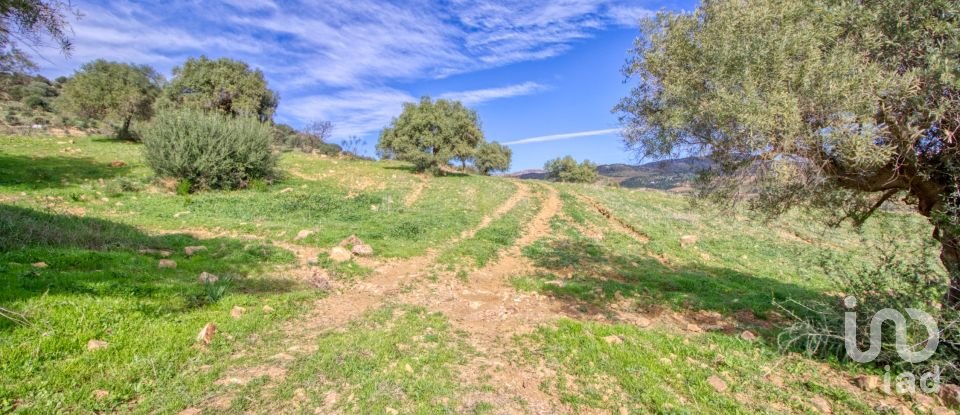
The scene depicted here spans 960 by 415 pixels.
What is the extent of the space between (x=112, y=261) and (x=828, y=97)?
12.7m

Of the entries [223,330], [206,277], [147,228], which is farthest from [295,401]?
[147,228]

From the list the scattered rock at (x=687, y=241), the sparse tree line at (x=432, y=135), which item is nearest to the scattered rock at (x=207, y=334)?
the scattered rock at (x=687, y=241)

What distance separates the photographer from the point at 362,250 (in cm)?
1180

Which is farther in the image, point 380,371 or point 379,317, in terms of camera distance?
point 379,317

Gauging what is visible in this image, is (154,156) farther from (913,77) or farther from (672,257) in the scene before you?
(913,77)

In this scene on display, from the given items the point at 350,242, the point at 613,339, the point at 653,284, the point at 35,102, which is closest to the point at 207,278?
the point at 350,242

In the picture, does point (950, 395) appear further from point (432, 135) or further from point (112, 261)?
point (432, 135)

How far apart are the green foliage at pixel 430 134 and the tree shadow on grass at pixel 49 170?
62.9 ft

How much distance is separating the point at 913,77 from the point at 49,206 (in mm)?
21834

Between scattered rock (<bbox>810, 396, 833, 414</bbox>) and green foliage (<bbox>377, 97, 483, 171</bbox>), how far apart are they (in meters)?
32.5

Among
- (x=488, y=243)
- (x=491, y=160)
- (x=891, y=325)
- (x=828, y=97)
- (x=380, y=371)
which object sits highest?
(x=491, y=160)

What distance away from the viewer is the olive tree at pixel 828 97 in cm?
497

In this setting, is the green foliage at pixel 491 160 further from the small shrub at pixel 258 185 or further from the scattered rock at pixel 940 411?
the scattered rock at pixel 940 411

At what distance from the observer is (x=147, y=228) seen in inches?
498
